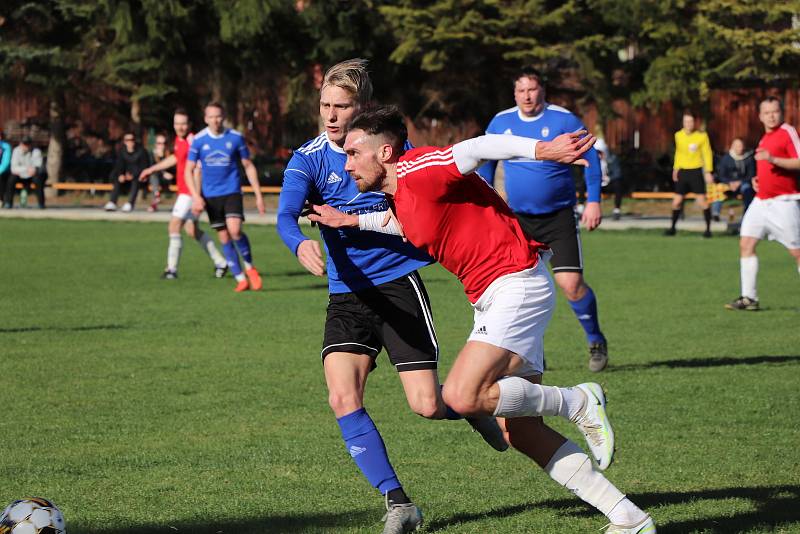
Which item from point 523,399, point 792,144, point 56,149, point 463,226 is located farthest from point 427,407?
point 56,149

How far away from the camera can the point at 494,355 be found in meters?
5.19

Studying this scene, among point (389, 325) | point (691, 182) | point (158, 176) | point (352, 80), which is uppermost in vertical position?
point (352, 80)

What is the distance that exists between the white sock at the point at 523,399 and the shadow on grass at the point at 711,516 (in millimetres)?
783

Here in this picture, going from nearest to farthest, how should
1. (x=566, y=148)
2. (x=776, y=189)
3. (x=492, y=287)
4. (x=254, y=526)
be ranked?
1. (x=566, y=148)
2. (x=492, y=287)
3. (x=254, y=526)
4. (x=776, y=189)

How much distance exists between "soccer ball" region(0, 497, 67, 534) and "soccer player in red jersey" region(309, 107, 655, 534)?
5.49 ft

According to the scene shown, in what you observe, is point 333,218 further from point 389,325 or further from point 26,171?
point 26,171

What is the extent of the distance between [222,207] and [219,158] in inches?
26.2

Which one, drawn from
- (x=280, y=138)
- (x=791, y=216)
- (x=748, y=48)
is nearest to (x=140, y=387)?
(x=791, y=216)

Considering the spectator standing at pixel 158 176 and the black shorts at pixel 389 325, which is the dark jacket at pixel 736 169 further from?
the black shorts at pixel 389 325

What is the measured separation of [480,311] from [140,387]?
470cm

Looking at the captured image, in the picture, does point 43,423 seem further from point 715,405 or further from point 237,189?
point 237,189

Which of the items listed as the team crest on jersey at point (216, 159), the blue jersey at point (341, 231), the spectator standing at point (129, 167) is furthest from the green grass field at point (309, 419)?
the spectator standing at point (129, 167)

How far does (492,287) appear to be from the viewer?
534 centimetres

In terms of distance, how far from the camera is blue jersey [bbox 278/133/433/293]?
612 cm
